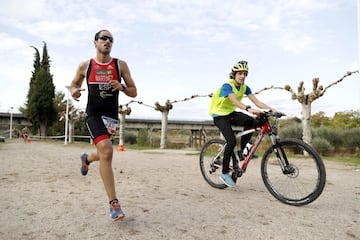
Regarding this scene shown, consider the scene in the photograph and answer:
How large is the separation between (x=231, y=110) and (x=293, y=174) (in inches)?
56.1

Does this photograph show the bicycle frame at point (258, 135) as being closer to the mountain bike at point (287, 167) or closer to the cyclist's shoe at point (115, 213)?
the mountain bike at point (287, 167)

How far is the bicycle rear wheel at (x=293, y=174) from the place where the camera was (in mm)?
3514

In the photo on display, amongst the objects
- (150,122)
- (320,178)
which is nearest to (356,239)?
(320,178)

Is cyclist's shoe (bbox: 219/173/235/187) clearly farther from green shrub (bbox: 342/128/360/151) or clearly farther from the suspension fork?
green shrub (bbox: 342/128/360/151)

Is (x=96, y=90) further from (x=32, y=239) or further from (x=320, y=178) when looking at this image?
(x=320, y=178)

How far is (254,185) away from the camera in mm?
5047

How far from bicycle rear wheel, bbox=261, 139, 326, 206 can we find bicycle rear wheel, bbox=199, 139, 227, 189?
1.07 m

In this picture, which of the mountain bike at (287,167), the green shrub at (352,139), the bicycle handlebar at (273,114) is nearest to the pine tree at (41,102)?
the green shrub at (352,139)

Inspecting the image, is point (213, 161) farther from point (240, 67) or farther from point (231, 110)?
point (240, 67)

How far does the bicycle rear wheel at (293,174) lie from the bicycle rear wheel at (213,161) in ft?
3.53

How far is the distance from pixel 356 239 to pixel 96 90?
2.93 m

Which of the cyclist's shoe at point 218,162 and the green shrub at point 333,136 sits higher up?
the green shrub at point 333,136

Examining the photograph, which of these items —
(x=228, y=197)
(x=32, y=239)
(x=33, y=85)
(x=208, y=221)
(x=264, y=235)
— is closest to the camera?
(x=32, y=239)

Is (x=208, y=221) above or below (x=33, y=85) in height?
below
